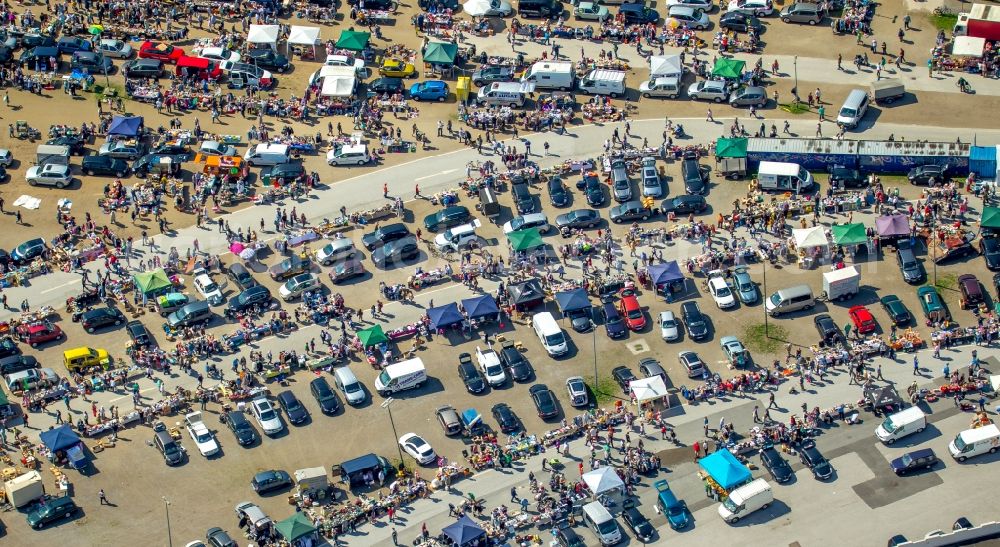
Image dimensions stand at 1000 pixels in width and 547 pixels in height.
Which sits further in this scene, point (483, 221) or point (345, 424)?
point (483, 221)

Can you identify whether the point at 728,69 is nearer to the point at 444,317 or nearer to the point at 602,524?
the point at 444,317

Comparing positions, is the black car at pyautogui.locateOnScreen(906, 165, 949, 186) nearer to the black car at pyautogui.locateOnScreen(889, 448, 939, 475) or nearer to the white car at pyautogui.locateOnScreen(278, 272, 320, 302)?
the black car at pyautogui.locateOnScreen(889, 448, 939, 475)

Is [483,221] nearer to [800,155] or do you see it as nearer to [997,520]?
[800,155]

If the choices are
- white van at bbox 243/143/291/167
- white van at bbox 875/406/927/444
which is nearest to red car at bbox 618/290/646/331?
white van at bbox 875/406/927/444

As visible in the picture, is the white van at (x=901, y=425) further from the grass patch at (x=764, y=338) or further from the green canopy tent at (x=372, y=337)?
the green canopy tent at (x=372, y=337)

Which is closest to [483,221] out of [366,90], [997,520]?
[366,90]
